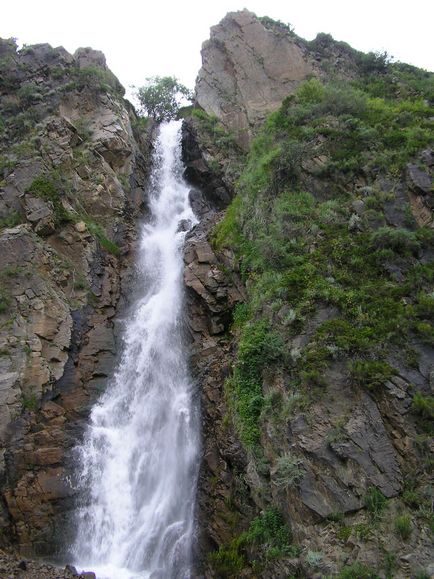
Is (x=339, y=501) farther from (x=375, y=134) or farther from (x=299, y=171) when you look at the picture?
(x=375, y=134)

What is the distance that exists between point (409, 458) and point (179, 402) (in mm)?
8824

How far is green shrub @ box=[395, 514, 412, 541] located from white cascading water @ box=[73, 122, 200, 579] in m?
6.52

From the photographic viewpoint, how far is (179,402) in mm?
16953

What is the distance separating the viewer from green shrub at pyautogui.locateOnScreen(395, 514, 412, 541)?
895 centimetres

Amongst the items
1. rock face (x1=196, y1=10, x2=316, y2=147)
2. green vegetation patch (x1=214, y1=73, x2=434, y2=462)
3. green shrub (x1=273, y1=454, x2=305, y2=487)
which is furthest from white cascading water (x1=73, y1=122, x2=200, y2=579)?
rock face (x1=196, y1=10, x2=316, y2=147)

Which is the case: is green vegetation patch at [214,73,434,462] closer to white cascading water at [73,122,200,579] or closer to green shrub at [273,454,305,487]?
green shrub at [273,454,305,487]

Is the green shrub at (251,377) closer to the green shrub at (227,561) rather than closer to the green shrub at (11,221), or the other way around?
the green shrub at (227,561)

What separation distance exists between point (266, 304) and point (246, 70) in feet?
67.7

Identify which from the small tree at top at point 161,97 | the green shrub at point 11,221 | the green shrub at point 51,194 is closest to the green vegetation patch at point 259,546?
the green shrub at point 51,194

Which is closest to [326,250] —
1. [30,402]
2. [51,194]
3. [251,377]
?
[251,377]

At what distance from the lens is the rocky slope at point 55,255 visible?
1528 cm

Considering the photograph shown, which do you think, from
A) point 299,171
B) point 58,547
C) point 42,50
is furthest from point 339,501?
point 42,50

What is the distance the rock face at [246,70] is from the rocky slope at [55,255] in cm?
619

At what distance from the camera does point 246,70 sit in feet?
97.8
